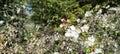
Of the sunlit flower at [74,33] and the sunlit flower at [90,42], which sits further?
the sunlit flower at [74,33]

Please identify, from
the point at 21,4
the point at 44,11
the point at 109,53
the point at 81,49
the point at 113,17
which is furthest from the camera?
the point at 44,11

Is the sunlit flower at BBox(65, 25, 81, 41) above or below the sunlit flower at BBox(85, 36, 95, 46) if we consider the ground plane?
above

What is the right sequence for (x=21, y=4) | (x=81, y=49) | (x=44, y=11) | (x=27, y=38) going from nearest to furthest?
(x=81, y=49) → (x=27, y=38) → (x=21, y=4) → (x=44, y=11)

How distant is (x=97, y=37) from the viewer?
394cm

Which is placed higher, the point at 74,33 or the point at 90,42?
the point at 74,33

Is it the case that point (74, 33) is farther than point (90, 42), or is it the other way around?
point (74, 33)

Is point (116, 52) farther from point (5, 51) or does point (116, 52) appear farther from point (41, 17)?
point (41, 17)

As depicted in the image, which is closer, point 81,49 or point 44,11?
point 81,49

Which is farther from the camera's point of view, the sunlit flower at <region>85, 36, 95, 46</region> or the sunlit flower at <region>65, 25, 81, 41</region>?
the sunlit flower at <region>65, 25, 81, 41</region>

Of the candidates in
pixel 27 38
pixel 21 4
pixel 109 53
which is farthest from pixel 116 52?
pixel 21 4

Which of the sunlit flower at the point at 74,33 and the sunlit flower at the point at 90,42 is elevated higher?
the sunlit flower at the point at 74,33

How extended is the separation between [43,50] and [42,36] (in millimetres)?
309

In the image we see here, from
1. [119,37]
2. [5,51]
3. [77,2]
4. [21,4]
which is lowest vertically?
[5,51]

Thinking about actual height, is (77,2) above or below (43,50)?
above
